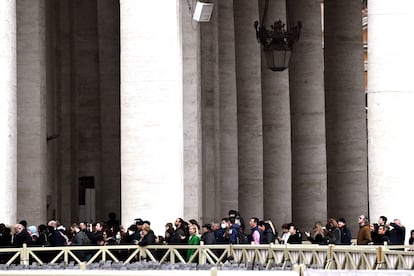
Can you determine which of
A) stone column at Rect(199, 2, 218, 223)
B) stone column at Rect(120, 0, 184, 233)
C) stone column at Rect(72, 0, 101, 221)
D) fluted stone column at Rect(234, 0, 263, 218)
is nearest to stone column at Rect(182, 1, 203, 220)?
stone column at Rect(199, 2, 218, 223)

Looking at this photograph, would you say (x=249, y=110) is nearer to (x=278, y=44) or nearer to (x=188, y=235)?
(x=278, y=44)

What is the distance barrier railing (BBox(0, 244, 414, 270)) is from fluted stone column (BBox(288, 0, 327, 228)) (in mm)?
27425

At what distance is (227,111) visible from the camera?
198ft

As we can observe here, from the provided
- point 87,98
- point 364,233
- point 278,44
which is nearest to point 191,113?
point 278,44

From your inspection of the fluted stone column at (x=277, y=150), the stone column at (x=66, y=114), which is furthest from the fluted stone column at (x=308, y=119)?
the stone column at (x=66, y=114)

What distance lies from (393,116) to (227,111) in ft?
78.9

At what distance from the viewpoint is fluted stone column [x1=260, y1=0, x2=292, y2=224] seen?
2409 inches

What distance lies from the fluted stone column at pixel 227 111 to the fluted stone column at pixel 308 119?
2.64 metres

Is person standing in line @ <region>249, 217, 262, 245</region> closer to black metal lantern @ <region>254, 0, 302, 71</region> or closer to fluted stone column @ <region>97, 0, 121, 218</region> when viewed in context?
black metal lantern @ <region>254, 0, 302, 71</region>

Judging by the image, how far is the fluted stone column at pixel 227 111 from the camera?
59656 mm

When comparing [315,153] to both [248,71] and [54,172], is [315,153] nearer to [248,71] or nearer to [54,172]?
[248,71]

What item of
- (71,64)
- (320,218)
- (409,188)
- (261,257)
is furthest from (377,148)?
(71,64)

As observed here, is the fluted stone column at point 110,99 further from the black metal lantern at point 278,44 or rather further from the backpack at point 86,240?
the backpack at point 86,240

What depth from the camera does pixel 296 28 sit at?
1870 inches
